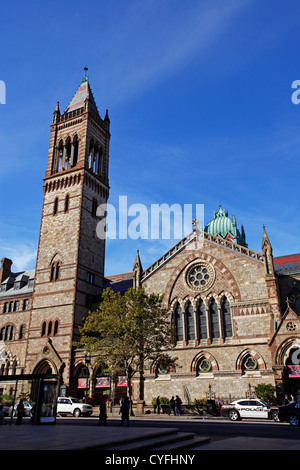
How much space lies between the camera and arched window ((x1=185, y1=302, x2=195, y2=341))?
3644cm

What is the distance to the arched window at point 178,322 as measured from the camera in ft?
121

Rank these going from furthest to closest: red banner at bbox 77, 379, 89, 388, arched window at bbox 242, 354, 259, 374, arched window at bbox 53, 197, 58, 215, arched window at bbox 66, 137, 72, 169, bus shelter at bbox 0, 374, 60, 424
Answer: arched window at bbox 66, 137, 72, 169, arched window at bbox 53, 197, 58, 215, red banner at bbox 77, 379, 89, 388, arched window at bbox 242, 354, 259, 374, bus shelter at bbox 0, 374, 60, 424

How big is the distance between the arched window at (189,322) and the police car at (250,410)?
10517 mm

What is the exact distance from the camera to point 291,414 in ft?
71.1

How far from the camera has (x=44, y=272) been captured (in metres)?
46.8

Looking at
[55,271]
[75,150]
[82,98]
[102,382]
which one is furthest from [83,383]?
[82,98]

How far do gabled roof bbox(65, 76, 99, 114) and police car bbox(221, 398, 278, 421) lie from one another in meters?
42.9

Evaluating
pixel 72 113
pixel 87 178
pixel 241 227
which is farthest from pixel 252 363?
pixel 241 227

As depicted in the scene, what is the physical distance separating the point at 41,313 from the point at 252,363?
2441 cm

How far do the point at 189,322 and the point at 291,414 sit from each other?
15947mm

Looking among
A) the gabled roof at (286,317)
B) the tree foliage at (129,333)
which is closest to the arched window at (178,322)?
the tree foliage at (129,333)

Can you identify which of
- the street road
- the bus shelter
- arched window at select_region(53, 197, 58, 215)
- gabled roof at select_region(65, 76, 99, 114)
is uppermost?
gabled roof at select_region(65, 76, 99, 114)

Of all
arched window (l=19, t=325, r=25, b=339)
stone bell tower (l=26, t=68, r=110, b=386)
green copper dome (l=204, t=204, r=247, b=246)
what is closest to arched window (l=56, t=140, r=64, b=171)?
stone bell tower (l=26, t=68, r=110, b=386)

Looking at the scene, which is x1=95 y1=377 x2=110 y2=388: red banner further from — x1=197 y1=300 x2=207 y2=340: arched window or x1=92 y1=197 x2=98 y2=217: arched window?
x1=92 y1=197 x2=98 y2=217: arched window
